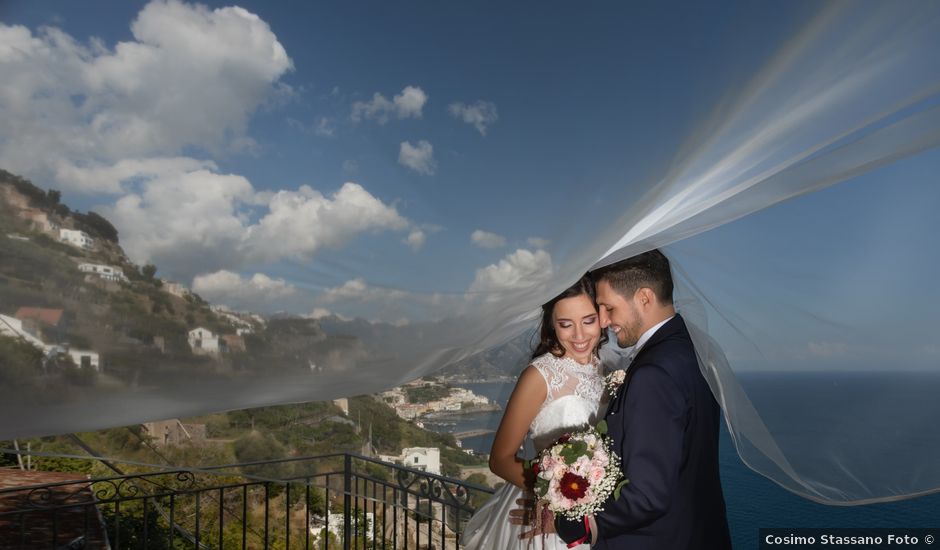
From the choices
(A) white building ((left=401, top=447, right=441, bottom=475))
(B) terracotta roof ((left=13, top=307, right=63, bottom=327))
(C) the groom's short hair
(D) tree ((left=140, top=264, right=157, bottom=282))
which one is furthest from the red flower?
(A) white building ((left=401, top=447, right=441, bottom=475))

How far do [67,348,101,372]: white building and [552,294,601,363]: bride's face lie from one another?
144 centimetres

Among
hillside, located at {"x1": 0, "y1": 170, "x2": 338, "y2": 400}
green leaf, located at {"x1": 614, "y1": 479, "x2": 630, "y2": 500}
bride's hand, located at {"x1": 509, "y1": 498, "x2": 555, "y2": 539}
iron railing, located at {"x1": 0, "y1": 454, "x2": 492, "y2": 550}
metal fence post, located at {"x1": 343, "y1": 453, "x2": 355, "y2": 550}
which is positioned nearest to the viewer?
hillside, located at {"x1": 0, "y1": 170, "x2": 338, "y2": 400}

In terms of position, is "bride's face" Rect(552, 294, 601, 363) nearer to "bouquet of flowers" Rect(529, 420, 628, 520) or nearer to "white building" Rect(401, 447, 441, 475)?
"bouquet of flowers" Rect(529, 420, 628, 520)

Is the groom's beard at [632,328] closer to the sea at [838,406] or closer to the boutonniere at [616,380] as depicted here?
the boutonniere at [616,380]

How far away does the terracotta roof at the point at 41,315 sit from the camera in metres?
1.13

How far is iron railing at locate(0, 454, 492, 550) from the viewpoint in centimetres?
275

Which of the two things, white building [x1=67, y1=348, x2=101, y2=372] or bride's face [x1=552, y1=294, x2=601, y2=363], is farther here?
bride's face [x1=552, y1=294, x2=601, y2=363]

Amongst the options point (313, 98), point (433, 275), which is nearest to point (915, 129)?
point (433, 275)

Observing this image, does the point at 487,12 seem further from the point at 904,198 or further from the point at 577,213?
the point at 904,198

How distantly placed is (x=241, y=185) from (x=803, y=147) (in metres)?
1.27

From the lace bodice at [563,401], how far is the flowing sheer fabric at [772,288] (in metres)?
0.24

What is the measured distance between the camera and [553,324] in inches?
92.2

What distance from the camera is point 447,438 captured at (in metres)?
2.78

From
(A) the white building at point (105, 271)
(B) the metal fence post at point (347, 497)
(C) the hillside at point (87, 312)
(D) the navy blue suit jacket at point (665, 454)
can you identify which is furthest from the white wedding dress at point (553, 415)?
(B) the metal fence post at point (347, 497)
